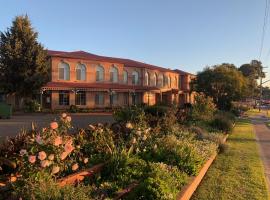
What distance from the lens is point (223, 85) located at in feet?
132

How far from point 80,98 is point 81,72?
11.7 ft

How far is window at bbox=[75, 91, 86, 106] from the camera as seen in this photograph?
140 ft

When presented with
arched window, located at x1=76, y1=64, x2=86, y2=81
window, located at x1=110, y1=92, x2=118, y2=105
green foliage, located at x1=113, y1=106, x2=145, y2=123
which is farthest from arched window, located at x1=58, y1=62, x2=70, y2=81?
green foliage, located at x1=113, y1=106, x2=145, y2=123

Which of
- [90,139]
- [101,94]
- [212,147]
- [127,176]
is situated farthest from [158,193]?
[101,94]

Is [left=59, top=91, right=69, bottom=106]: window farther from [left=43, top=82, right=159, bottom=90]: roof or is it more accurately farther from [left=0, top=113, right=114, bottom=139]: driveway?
[left=0, top=113, right=114, bottom=139]: driveway

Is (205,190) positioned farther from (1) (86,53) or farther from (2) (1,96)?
(1) (86,53)

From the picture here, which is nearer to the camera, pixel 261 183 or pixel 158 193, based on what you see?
pixel 158 193

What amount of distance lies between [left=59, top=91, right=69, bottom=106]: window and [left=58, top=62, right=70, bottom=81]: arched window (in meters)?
2.34

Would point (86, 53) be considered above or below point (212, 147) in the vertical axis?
above

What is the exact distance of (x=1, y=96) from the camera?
1591 inches

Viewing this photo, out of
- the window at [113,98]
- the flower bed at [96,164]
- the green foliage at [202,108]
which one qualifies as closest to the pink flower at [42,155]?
the flower bed at [96,164]

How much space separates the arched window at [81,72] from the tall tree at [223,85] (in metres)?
15.1

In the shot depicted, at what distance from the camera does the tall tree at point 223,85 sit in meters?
39.3

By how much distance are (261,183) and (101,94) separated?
37513mm
